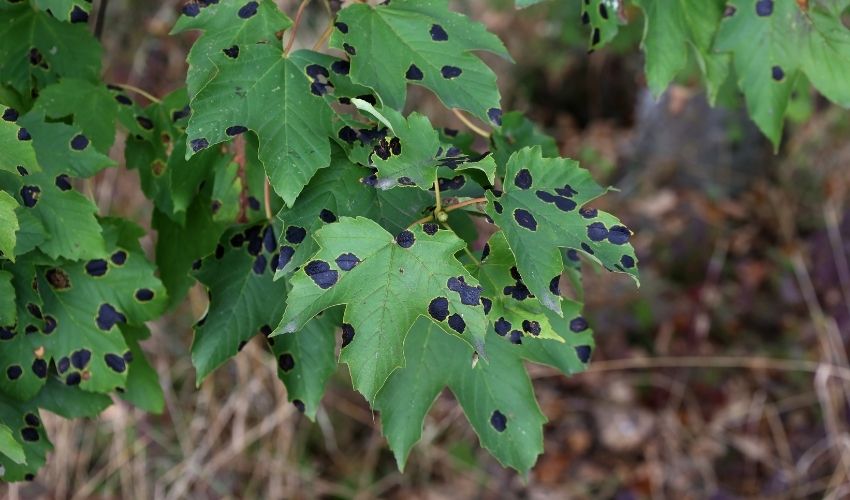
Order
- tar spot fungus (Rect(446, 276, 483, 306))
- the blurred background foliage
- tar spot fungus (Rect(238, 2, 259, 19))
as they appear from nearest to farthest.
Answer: tar spot fungus (Rect(446, 276, 483, 306)) < tar spot fungus (Rect(238, 2, 259, 19)) < the blurred background foliage

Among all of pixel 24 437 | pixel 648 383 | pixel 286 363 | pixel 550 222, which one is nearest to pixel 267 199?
pixel 286 363

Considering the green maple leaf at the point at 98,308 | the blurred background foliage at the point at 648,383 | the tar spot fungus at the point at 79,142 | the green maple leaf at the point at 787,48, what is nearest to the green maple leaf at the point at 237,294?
the green maple leaf at the point at 98,308

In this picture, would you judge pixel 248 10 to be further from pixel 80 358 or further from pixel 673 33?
pixel 673 33

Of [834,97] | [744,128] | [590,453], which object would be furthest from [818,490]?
[834,97]

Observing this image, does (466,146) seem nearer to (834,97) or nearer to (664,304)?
(834,97)

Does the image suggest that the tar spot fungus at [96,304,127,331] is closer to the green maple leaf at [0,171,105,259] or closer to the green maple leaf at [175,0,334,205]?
the green maple leaf at [0,171,105,259]

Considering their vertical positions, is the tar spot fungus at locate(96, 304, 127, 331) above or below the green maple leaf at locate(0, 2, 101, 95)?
below

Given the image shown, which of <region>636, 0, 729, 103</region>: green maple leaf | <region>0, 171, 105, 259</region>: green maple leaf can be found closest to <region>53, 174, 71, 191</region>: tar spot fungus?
<region>0, 171, 105, 259</region>: green maple leaf
